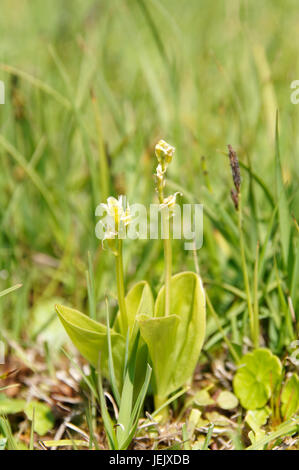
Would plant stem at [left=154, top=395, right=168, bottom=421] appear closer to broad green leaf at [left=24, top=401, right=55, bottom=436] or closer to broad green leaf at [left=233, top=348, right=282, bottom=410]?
broad green leaf at [left=233, top=348, right=282, bottom=410]

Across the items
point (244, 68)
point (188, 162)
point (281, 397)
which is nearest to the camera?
point (281, 397)

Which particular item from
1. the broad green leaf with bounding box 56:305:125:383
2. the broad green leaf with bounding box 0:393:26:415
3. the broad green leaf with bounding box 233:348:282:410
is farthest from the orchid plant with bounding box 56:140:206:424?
the broad green leaf with bounding box 0:393:26:415

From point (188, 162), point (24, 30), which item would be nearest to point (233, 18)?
point (24, 30)

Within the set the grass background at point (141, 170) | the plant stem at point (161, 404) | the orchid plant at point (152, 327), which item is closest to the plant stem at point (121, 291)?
the orchid plant at point (152, 327)

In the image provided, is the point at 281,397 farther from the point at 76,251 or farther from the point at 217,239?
the point at 76,251

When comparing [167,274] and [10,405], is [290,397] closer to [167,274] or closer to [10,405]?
[167,274]
